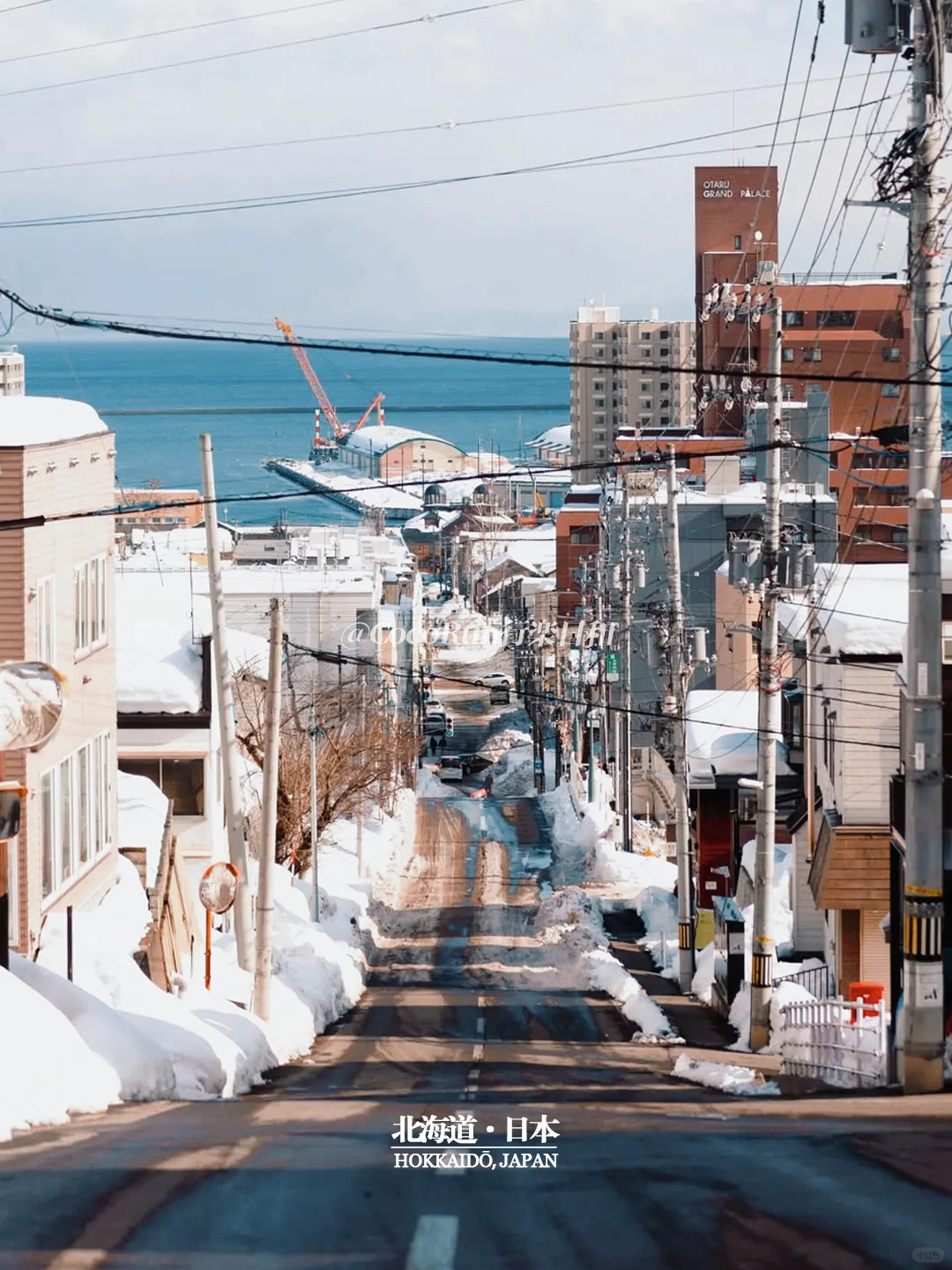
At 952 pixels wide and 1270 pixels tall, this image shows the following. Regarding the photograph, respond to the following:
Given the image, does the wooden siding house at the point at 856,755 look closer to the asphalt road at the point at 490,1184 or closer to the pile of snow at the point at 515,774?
the asphalt road at the point at 490,1184

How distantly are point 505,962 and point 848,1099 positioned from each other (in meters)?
17.9

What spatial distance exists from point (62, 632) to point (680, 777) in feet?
37.2

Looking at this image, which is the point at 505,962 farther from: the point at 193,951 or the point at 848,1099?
the point at 848,1099

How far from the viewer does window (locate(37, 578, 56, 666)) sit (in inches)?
664

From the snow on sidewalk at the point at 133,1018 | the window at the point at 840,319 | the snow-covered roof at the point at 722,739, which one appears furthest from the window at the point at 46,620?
the window at the point at 840,319

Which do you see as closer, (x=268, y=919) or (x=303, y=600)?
(x=268, y=919)

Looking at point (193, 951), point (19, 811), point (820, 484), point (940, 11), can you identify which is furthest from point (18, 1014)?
point (820, 484)

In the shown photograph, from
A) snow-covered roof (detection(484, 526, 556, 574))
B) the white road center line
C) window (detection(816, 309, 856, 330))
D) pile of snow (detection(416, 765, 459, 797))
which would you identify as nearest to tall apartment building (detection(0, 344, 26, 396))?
the white road center line

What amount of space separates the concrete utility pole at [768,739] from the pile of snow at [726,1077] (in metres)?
2.33

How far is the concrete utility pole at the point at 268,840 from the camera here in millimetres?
18422

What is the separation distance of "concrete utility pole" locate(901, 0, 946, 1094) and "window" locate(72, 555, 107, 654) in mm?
9949

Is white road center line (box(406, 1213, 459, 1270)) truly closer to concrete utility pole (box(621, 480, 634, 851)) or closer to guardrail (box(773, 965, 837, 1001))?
guardrail (box(773, 965, 837, 1001))

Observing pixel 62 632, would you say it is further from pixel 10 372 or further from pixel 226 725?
pixel 10 372

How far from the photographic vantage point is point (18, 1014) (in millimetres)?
11422
